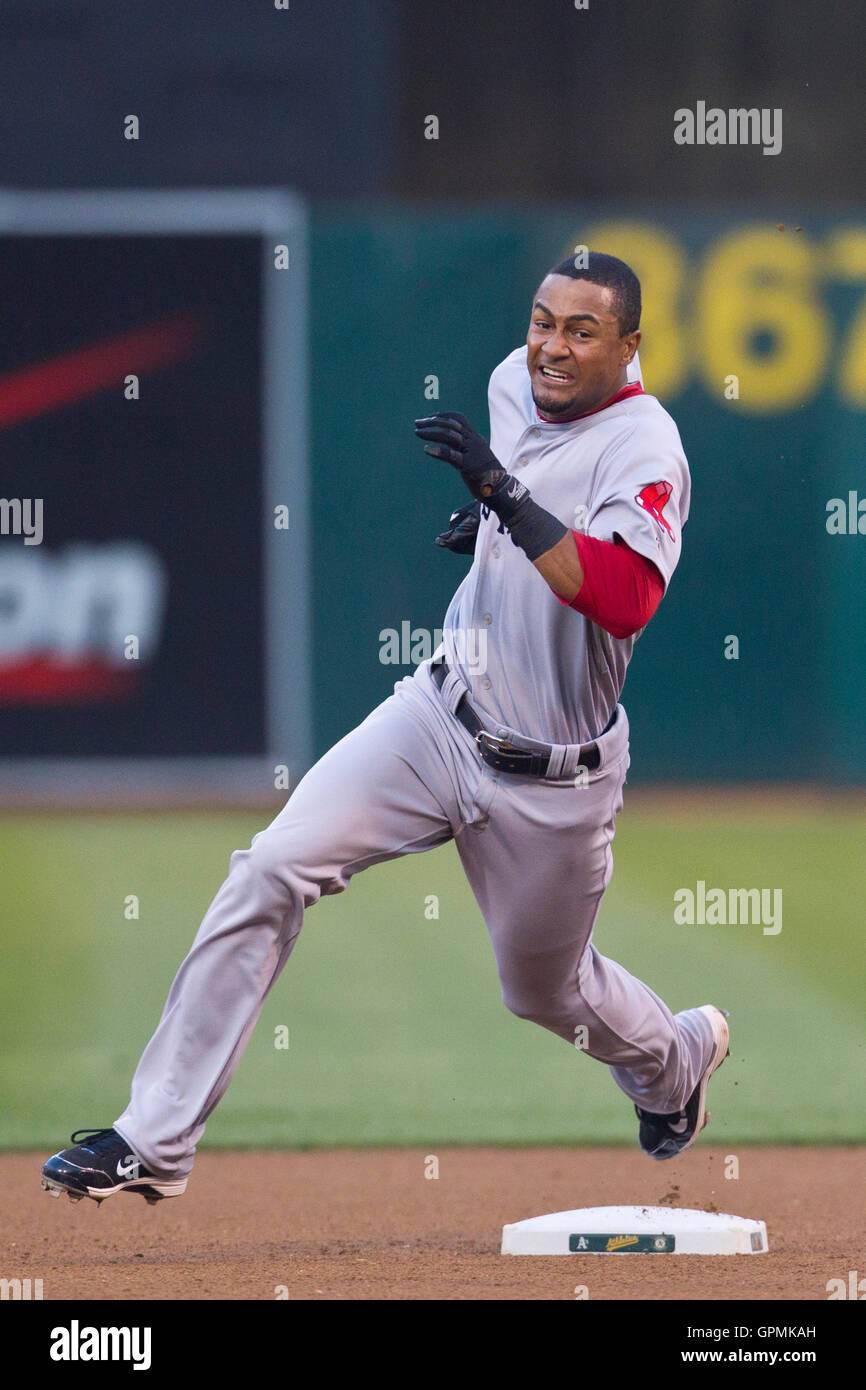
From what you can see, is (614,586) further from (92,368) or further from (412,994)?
(92,368)

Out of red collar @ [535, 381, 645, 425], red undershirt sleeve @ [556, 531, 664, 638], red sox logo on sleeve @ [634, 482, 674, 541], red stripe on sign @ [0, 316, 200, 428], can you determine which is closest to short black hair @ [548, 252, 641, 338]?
red collar @ [535, 381, 645, 425]

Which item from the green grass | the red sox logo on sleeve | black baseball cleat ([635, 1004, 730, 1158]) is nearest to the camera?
the red sox logo on sleeve

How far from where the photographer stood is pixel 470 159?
57.5 ft

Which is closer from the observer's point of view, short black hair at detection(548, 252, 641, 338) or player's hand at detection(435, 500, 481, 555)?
short black hair at detection(548, 252, 641, 338)

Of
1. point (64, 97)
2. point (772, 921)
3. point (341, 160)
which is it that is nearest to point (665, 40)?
point (341, 160)

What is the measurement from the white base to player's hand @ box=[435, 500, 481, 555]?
5.39 ft

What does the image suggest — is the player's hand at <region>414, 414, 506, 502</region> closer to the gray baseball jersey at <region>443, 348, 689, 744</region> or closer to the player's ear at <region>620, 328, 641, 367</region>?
the gray baseball jersey at <region>443, 348, 689, 744</region>

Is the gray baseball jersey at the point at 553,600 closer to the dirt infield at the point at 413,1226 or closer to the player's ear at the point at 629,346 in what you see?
the player's ear at the point at 629,346

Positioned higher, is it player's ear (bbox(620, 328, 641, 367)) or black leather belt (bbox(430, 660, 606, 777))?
player's ear (bbox(620, 328, 641, 367))

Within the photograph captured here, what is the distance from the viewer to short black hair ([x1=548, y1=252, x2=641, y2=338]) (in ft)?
15.0

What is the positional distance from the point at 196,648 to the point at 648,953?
5023 millimetres

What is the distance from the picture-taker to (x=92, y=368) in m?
13.3

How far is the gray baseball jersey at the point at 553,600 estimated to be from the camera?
4547 millimetres

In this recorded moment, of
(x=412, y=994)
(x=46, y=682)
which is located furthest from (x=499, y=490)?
(x=46, y=682)
